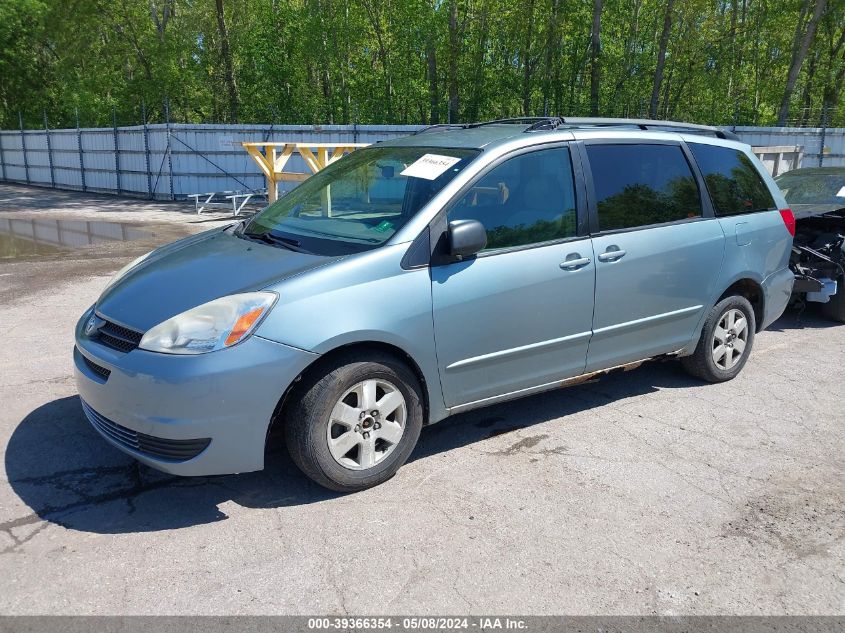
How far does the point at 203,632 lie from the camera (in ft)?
8.65

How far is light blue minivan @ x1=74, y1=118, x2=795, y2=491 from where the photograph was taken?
3.28m

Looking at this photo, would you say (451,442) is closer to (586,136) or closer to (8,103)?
(586,136)

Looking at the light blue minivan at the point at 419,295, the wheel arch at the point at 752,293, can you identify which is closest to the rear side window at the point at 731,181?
the light blue minivan at the point at 419,295

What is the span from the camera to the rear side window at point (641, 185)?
446 cm

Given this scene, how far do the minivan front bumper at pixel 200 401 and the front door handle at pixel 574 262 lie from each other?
5.46 feet

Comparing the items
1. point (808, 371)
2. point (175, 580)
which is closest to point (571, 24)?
point (808, 371)

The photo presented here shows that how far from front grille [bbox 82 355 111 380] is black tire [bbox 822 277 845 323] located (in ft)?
22.6

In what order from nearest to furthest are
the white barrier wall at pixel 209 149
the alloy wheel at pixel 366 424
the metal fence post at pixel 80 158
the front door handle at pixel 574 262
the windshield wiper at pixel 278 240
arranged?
the alloy wheel at pixel 366 424
the windshield wiper at pixel 278 240
the front door handle at pixel 574 262
the white barrier wall at pixel 209 149
the metal fence post at pixel 80 158

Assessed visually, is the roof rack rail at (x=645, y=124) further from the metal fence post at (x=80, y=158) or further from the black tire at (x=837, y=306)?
the metal fence post at (x=80, y=158)

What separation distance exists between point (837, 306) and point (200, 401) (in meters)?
6.73

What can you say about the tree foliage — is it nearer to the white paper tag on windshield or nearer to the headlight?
the white paper tag on windshield

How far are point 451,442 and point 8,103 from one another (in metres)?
45.4

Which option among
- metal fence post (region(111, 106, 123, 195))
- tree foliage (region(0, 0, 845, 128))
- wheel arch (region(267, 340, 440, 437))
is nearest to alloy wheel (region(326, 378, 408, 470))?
wheel arch (region(267, 340, 440, 437))

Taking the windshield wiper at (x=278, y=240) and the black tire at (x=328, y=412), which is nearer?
the black tire at (x=328, y=412)
